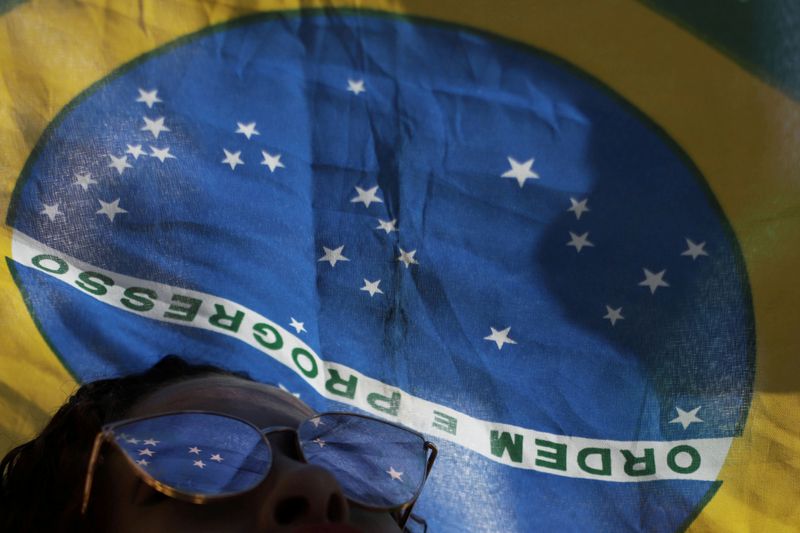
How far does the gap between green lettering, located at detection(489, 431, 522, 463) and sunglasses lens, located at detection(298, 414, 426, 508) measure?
1.62ft

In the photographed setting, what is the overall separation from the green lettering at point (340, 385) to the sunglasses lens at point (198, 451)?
0.75 meters

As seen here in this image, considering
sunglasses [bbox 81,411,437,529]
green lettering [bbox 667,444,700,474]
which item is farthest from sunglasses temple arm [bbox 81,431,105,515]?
green lettering [bbox 667,444,700,474]

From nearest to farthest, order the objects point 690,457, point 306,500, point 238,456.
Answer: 1. point 306,500
2. point 238,456
3. point 690,457

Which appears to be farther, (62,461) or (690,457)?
(690,457)

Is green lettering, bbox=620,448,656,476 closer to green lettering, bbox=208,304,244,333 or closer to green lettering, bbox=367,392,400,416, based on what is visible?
green lettering, bbox=367,392,400,416

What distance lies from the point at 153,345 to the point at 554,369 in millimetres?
979

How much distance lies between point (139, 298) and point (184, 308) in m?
0.11

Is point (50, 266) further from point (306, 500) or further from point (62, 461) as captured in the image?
point (306, 500)

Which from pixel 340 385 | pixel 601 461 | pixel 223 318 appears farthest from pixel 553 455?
pixel 223 318

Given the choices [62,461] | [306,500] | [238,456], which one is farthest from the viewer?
[62,461]

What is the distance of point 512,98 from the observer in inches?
77.5

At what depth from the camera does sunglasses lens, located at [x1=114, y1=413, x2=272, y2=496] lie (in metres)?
1.25

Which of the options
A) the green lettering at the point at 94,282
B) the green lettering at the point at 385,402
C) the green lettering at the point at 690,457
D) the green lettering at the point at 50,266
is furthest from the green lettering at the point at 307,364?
the green lettering at the point at 690,457

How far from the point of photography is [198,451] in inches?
51.5
